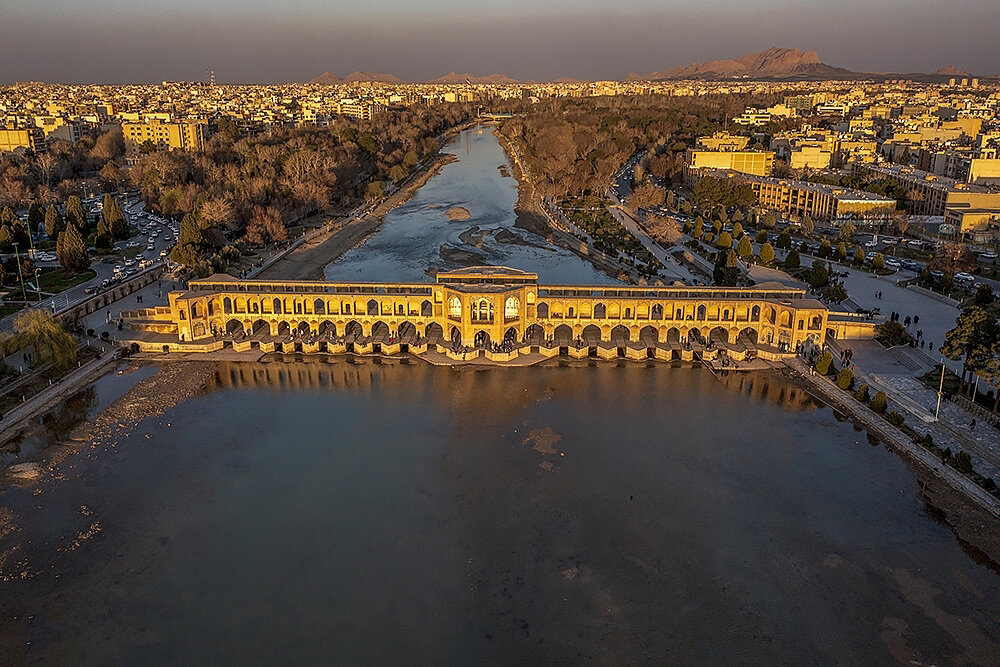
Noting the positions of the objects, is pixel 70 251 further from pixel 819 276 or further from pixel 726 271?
pixel 819 276

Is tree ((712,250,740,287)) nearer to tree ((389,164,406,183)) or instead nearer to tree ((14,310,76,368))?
tree ((14,310,76,368))

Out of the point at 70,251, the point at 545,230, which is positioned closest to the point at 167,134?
the point at 70,251

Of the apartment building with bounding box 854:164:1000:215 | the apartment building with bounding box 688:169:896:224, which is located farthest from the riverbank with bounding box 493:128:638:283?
the apartment building with bounding box 854:164:1000:215

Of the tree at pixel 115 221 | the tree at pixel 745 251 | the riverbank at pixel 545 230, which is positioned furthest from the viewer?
the tree at pixel 115 221

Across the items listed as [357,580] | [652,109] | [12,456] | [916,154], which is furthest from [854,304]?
[652,109]

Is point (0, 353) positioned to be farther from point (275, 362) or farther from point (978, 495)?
point (978, 495)

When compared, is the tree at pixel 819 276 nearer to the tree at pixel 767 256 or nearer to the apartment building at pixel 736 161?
the tree at pixel 767 256

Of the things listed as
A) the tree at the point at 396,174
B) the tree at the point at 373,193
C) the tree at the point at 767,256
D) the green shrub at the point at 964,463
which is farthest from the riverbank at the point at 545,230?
the green shrub at the point at 964,463
